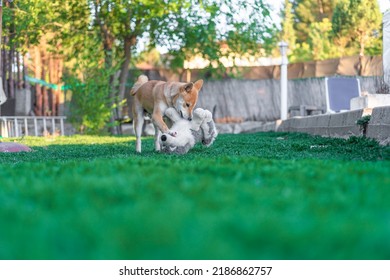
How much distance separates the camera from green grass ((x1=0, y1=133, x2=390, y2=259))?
2.01 meters

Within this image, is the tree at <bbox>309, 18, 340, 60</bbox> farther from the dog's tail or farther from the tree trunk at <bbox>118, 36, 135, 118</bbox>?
the dog's tail

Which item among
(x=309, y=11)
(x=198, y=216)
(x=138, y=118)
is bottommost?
(x=198, y=216)

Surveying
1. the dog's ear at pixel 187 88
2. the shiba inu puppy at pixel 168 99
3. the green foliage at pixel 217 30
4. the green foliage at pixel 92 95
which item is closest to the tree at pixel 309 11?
the green foliage at pixel 217 30

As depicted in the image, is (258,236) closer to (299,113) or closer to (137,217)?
(137,217)

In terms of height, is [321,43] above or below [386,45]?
above

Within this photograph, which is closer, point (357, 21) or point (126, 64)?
point (357, 21)

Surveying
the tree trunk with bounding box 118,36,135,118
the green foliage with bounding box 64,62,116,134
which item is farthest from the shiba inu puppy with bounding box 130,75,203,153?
the tree trunk with bounding box 118,36,135,118

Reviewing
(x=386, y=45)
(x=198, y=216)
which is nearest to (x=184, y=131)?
(x=198, y=216)

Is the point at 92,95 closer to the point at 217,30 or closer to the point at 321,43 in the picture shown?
the point at 217,30

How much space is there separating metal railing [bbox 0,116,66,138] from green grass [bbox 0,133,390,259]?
13496 millimetres

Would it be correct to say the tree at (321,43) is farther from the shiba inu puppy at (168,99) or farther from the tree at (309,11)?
the shiba inu puppy at (168,99)

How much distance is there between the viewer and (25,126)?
17.8 m

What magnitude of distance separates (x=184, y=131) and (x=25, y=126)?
11.4 meters
